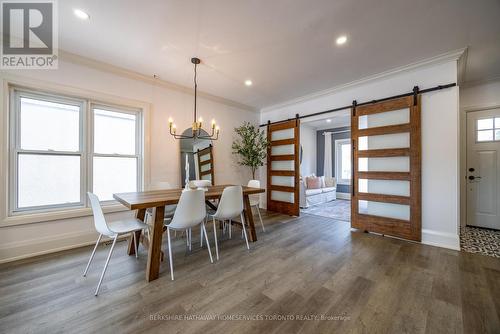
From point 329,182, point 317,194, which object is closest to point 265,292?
point 317,194

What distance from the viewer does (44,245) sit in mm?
2482

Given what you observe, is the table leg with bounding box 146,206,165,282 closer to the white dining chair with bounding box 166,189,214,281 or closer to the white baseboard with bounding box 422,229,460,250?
the white dining chair with bounding box 166,189,214,281

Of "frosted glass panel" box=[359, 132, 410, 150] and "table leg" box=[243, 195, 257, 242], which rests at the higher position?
"frosted glass panel" box=[359, 132, 410, 150]

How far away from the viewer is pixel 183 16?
6.46 ft

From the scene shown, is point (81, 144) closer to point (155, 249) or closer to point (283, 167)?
point (155, 249)

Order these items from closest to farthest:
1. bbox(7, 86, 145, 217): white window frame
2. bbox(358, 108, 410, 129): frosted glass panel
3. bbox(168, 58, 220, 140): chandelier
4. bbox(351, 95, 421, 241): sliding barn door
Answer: bbox(7, 86, 145, 217): white window frame
bbox(168, 58, 220, 140): chandelier
bbox(351, 95, 421, 241): sliding barn door
bbox(358, 108, 410, 129): frosted glass panel

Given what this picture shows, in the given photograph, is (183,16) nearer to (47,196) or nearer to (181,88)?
(181,88)

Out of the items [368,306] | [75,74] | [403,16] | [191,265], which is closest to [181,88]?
[75,74]

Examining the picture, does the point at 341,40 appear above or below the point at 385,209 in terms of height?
above

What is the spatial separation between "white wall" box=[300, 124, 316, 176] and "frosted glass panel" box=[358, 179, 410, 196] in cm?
354

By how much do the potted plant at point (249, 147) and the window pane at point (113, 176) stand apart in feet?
7.05

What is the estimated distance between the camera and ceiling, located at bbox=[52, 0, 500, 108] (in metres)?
1.85

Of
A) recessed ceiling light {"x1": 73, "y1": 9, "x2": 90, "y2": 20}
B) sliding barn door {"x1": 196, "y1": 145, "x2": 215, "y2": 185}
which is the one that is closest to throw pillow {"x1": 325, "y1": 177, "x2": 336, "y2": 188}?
sliding barn door {"x1": 196, "y1": 145, "x2": 215, "y2": 185}

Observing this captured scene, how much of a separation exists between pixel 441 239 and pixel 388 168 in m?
1.14
